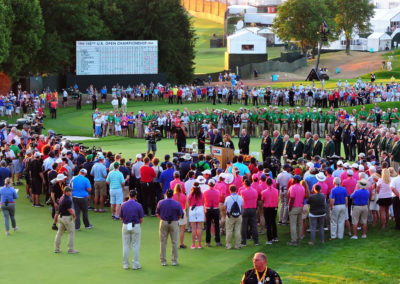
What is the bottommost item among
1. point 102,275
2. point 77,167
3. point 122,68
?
point 102,275

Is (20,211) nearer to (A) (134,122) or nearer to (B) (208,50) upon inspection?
(A) (134,122)

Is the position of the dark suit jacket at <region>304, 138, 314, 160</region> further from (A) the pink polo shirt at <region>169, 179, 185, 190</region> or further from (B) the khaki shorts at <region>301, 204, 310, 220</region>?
(A) the pink polo shirt at <region>169, 179, 185, 190</region>

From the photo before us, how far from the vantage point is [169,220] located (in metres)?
16.0

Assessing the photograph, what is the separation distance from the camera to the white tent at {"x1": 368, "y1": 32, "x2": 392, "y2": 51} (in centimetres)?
10125

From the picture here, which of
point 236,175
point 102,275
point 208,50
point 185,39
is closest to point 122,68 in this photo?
point 185,39

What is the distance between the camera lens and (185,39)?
227 ft

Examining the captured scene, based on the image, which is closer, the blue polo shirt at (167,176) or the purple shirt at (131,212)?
the purple shirt at (131,212)

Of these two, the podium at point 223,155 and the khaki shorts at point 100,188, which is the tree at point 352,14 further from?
the khaki shorts at point 100,188

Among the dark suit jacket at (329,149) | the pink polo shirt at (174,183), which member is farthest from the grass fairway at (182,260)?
the dark suit jacket at (329,149)

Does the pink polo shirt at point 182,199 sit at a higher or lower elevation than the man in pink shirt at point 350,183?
lower

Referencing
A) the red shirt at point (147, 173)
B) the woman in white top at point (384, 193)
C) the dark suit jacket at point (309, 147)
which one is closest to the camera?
the woman in white top at point (384, 193)

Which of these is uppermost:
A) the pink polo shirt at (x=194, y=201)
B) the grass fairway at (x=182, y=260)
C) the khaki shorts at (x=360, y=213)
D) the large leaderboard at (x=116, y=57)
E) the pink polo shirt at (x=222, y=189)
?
the large leaderboard at (x=116, y=57)

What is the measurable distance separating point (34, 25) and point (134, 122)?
19.1 metres

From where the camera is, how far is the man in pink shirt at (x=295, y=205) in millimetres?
17344
